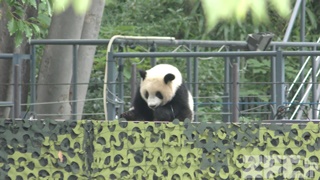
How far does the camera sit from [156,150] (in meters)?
8.41

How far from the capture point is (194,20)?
18.2 metres

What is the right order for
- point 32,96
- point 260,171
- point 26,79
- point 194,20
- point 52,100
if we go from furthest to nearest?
point 194,20 → point 26,79 → point 52,100 → point 32,96 → point 260,171

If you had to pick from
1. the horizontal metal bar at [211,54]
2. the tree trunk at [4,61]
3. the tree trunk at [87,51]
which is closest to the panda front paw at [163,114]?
the horizontal metal bar at [211,54]

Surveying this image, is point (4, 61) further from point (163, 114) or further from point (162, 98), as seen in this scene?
point (163, 114)

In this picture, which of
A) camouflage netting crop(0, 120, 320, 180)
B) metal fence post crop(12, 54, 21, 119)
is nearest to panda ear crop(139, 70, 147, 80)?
camouflage netting crop(0, 120, 320, 180)

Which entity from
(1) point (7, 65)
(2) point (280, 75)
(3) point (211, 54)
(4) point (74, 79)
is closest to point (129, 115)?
(3) point (211, 54)

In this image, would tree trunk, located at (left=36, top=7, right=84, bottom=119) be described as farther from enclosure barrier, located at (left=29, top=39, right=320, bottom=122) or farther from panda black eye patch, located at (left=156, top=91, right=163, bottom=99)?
panda black eye patch, located at (left=156, top=91, right=163, bottom=99)

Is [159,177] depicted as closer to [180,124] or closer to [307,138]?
[180,124]

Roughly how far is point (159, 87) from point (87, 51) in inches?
127

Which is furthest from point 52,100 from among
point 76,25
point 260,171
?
point 260,171

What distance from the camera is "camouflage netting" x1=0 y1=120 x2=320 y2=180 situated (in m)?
8.27

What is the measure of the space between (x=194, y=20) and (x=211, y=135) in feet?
32.9

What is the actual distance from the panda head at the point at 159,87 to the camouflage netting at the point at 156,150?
862 mm

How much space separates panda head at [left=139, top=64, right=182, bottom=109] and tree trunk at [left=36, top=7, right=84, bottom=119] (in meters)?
2.56
